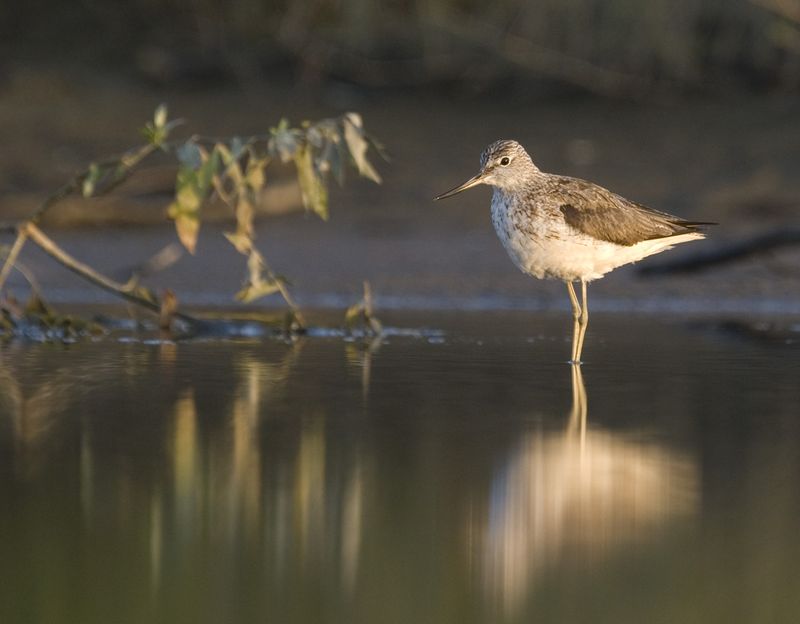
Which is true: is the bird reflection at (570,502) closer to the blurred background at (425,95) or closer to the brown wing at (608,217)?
the brown wing at (608,217)

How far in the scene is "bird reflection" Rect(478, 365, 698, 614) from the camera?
418cm

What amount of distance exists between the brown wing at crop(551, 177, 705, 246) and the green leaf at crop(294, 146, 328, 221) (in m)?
1.33

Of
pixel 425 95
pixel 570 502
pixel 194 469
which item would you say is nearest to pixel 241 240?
pixel 194 469

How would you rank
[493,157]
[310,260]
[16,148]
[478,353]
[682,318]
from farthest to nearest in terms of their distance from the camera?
[16,148], [310,260], [682,318], [493,157], [478,353]

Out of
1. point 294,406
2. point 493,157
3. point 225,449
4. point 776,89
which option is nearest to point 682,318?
point 493,157

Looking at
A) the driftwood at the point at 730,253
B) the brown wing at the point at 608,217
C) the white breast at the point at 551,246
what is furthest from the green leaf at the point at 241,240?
the driftwood at the point at 730,253

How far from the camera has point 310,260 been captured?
13.3 m

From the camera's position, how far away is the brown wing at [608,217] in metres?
8.84

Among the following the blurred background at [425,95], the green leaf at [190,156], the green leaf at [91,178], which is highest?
the blurred background at [425,95]

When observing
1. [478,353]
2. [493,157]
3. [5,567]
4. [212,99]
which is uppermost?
[212,99]

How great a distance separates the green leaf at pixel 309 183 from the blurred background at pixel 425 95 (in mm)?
5047

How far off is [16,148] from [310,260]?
13.2 feet

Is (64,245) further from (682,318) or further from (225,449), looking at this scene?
(225,449)

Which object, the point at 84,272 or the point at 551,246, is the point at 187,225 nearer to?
the point at 84,272
